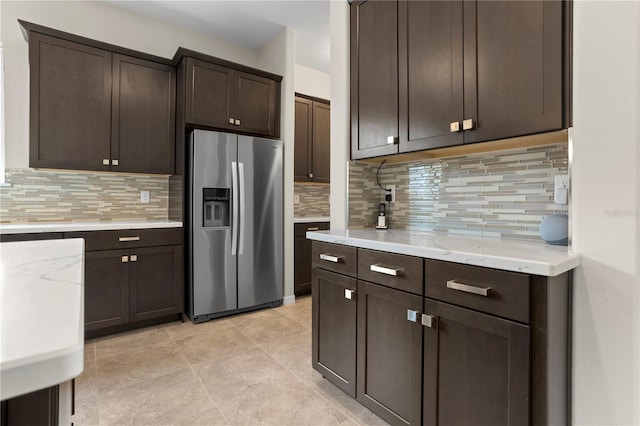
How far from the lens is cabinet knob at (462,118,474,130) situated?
5.24 ft

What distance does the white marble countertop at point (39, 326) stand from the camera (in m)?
0.39

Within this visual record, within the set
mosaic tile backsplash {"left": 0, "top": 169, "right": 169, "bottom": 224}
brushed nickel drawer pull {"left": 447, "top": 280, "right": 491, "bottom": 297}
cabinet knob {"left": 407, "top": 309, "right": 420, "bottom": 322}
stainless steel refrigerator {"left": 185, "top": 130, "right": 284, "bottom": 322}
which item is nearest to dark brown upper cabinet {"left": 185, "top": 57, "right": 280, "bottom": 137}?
stainless steel refrigerator {"left": 185, "top": 130, "right": 284, "bottom": 322}

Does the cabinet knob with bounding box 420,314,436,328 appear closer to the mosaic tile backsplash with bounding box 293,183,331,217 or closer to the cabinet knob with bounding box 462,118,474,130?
the cabinet knob with bounding box 462,118,474,130

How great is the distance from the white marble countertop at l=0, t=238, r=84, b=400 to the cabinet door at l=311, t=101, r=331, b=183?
3411 millimetres

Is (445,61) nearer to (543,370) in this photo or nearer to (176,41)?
(543,370)

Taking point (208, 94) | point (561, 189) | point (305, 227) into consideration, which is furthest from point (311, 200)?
point (561, 189)

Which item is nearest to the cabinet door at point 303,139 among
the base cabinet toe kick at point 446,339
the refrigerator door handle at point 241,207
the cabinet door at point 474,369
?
the refrigerator door handle at point 241,207

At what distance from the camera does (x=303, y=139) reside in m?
4.09

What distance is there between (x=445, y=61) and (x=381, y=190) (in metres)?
0.99

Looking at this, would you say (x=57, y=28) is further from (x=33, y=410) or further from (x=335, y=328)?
(x=33, y=410)

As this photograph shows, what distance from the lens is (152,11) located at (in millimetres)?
3215

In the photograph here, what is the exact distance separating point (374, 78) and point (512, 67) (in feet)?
2.77

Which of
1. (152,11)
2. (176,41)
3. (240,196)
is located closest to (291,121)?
(240,196)

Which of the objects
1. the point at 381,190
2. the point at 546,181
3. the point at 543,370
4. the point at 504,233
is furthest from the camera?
the point at 381,190
